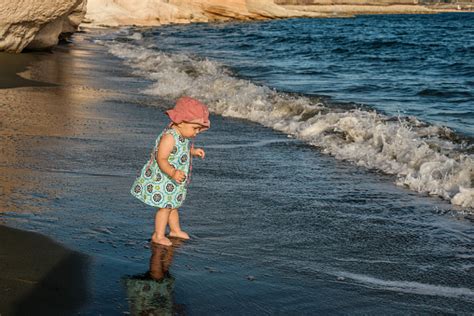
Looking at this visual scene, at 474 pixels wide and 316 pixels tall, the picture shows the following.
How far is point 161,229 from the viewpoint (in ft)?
15.1

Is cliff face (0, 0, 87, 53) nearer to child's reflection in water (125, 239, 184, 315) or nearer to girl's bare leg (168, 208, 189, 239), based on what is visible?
girl's bare leg (168, 208, 189, 239)

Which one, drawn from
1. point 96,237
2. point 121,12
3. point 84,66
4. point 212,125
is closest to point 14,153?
point 96,237

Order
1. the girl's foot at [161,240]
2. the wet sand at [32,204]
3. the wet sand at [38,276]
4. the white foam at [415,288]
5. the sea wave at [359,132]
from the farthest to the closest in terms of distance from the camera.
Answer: the sea wave at [359,132] < the girl's foot at [161,240] < the white foam at [415,288] < the wet sand at [32,204] < the wet sand at [38,276]

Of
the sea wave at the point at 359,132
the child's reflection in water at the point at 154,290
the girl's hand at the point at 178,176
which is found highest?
the girl's hand at the point at 178,176

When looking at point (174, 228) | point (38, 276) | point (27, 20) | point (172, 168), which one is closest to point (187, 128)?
point (172, 168)

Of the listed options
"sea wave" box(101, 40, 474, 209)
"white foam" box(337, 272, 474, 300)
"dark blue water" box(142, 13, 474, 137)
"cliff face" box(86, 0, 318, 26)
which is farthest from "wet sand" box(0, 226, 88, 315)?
"cliff face" box(86, 0, 318, 26)

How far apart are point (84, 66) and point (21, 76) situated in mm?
3586

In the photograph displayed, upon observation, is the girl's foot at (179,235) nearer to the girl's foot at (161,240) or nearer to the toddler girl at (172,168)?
the toddler girl at (172,168)

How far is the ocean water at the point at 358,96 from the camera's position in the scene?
7.76 m

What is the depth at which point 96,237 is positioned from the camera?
454cm

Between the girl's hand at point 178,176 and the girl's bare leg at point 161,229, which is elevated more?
the girl's hand at point 178,176

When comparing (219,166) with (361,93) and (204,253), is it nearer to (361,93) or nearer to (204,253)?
(204,253)

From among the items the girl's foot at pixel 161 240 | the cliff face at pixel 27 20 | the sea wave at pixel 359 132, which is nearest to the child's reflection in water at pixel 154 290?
the girl's foot at pixel 161 240

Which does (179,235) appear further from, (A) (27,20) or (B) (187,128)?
(A) (27,20)
